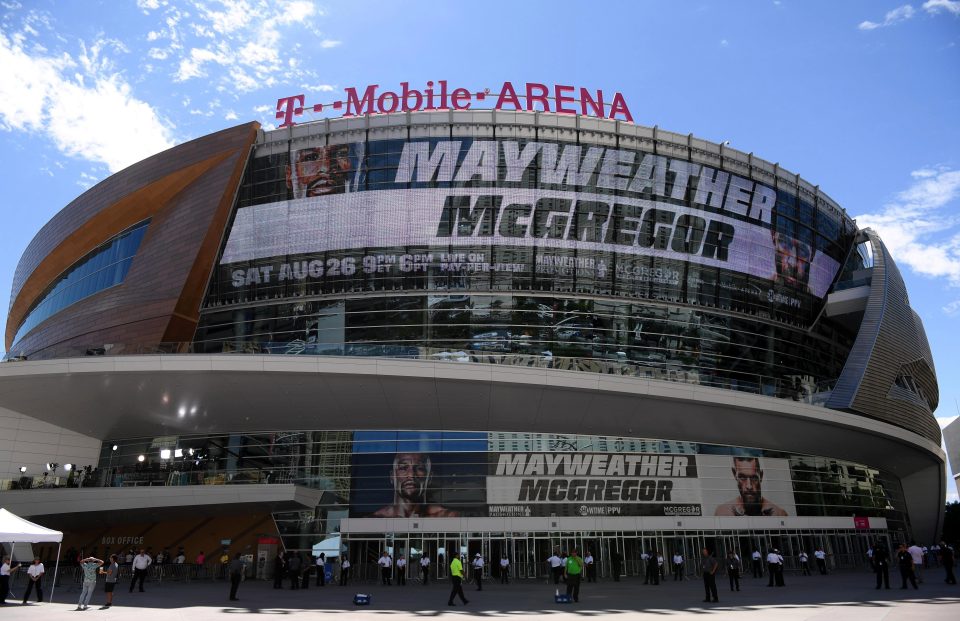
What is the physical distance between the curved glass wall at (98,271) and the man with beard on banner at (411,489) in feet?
71.2

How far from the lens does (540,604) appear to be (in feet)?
63.6

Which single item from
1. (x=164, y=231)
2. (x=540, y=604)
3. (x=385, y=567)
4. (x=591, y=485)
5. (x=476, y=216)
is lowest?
(x=540, y=604)

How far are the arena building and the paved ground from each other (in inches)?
358

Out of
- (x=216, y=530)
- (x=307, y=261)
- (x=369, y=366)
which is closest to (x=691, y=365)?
(x=369, y=366)

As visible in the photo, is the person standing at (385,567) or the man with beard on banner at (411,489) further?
the man with beard on banner at (411,489)

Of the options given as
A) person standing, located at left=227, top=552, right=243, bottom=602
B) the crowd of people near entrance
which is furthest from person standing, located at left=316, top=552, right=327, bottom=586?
person standing, located at left=227, top=552, right=243, bottom=602

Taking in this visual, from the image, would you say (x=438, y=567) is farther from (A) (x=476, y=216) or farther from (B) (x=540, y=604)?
(A) (x=476, y=216)

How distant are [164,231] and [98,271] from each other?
6751 millimetres

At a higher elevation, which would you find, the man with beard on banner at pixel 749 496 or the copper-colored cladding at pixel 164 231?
the copper-colored cladding at pixel 164 231

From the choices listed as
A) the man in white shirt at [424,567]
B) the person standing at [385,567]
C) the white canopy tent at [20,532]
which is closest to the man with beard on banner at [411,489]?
the man in white shirt at [424,567]

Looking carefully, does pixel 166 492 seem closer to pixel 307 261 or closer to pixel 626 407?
pixel 307 261

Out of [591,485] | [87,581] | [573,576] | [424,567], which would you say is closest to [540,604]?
[573,576]

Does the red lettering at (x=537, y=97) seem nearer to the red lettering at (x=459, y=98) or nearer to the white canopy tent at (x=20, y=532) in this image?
the red lettering at (x=459, y=98)

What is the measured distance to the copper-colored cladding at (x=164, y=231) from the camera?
39.7 metres
